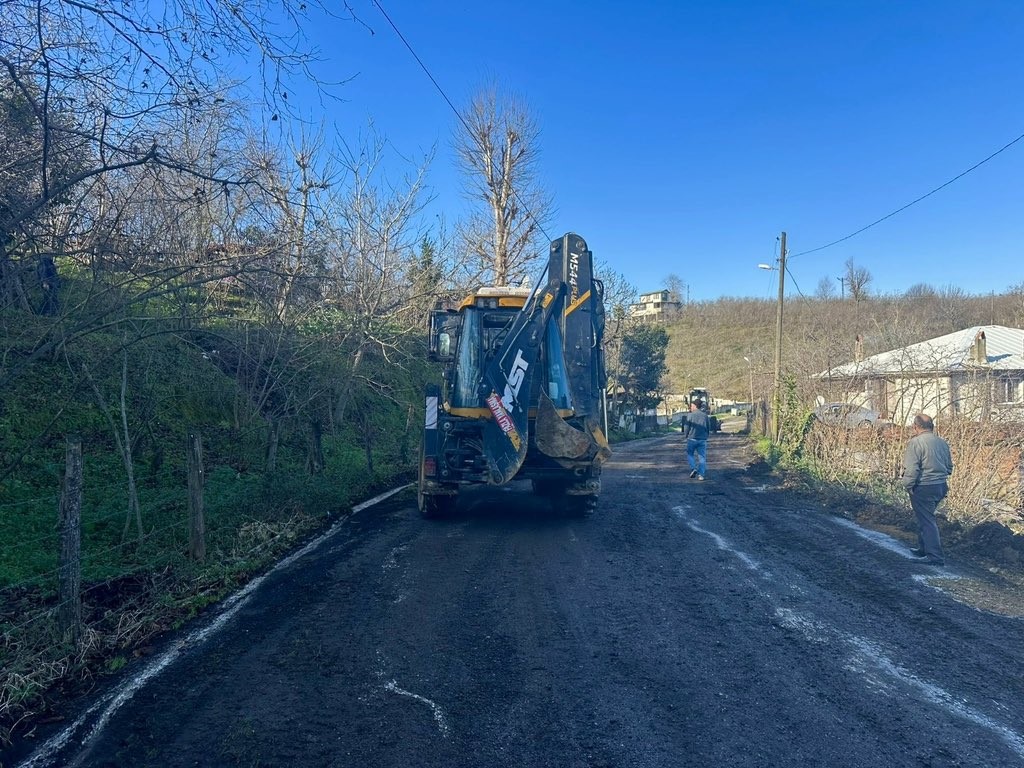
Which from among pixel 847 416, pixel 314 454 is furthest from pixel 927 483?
pixel 314 454

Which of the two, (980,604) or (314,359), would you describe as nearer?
(980,604)

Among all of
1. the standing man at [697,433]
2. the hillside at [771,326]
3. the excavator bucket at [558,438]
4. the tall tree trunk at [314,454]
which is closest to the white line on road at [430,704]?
the excavator bucket at [558,438]

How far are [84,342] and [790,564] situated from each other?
9.30 meters

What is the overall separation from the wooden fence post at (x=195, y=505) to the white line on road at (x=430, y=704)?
3768mm

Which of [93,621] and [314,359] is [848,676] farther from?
[314,359]

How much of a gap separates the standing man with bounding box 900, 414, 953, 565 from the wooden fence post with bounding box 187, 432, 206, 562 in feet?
25.3

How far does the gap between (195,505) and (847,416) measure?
13.1m

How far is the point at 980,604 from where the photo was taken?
6.02 meters

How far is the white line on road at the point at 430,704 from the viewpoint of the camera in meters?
3.88

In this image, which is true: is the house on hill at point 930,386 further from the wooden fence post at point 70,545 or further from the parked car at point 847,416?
the wooden fence post at point 70,545

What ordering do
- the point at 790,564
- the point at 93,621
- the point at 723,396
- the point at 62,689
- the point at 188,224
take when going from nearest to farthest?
the point at 62,689, the point at 93,621, the point at 790,564, the point at 188,224, the point at 723,396

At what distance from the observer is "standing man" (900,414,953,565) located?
24.8 feet

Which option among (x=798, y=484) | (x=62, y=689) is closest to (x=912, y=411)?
(x=798, y=484)

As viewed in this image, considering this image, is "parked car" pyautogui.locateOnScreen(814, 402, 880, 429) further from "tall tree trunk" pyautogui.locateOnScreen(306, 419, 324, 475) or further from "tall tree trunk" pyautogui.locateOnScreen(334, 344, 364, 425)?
"tall tree trunk" pyautogui.locateOnScreen(306, 419, 324, 475)
